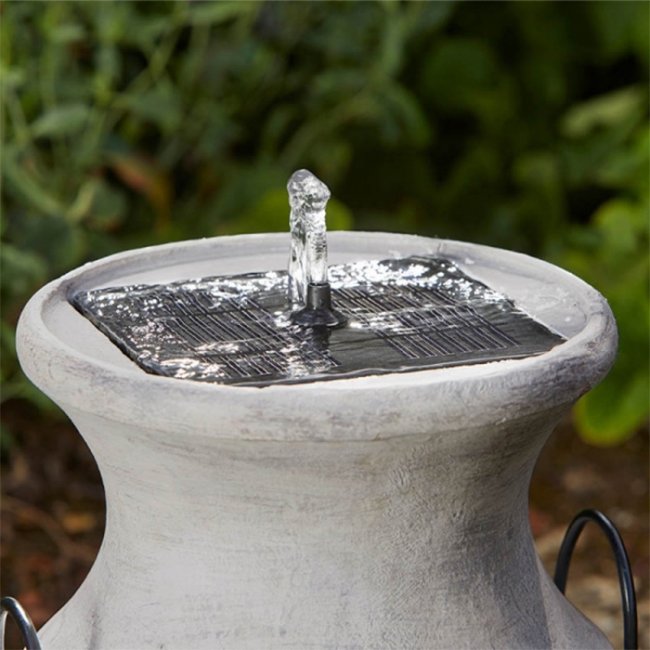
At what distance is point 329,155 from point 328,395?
2751 millimetres

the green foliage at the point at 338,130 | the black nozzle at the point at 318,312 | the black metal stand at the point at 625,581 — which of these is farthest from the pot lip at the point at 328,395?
the green foliage at the point at 338,130

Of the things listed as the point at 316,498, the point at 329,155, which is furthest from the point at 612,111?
the point at 316,498

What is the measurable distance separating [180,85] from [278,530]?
2369mm

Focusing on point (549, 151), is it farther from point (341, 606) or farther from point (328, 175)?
point (341, 606)

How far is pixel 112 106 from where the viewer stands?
11.2ft

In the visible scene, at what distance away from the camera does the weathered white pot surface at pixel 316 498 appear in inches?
53.6

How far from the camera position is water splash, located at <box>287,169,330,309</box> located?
1637mm

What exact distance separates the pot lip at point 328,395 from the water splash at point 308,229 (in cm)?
24

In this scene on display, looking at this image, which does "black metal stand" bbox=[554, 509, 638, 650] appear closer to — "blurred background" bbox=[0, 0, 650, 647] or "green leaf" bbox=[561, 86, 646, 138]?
"blurred background" bbox=[0, 0, 650, 647]

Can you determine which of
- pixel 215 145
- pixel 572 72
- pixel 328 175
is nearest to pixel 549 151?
pixel 572 72

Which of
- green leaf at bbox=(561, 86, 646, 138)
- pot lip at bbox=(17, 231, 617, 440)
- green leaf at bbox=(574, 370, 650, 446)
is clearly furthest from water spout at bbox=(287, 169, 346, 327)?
green leaf at bbox=(561, 86, 646, 138)

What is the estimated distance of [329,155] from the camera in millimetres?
4039

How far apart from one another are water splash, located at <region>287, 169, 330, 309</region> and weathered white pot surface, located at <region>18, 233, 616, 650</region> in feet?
0.78

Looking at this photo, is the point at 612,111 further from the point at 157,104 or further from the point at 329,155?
the point at 157,104
